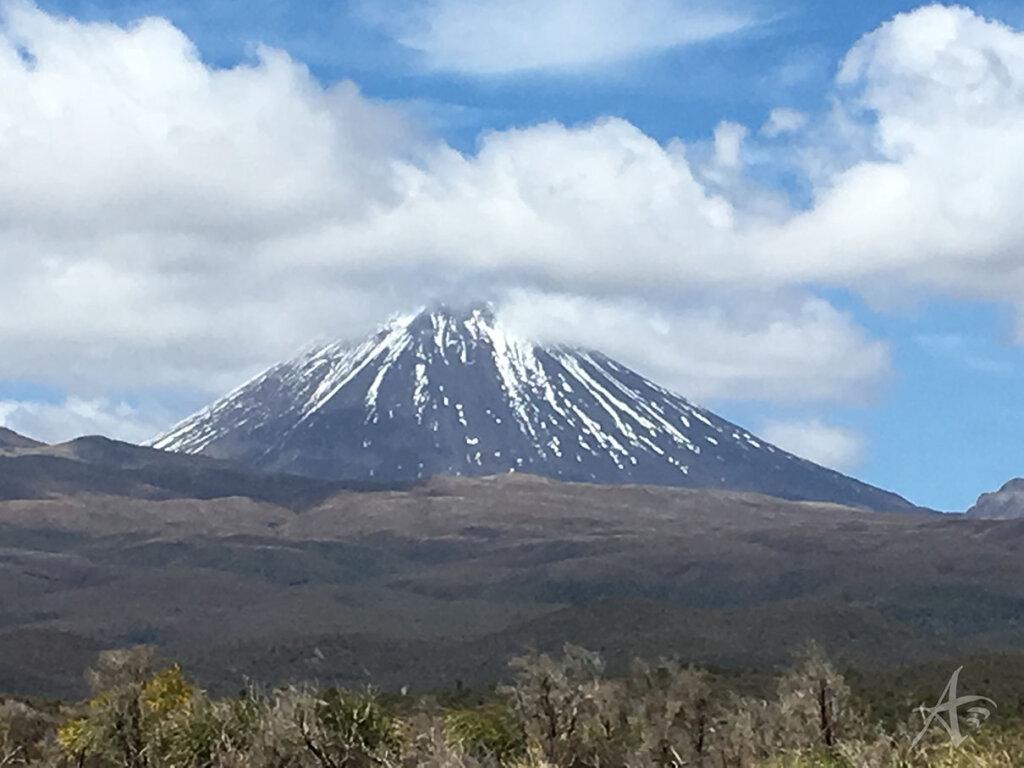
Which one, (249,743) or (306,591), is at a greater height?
(306,591)

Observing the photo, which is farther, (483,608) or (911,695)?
(483,608)

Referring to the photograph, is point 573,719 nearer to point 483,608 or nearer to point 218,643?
point 218,643

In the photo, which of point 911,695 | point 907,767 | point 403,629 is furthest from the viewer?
point 403,629

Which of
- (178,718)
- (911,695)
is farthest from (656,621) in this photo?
(178,718)

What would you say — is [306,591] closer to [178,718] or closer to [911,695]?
[911,695]

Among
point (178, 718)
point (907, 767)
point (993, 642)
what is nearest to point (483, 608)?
point (993, 642)

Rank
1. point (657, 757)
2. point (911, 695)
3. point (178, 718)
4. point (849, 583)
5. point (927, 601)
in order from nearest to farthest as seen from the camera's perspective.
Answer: point (657, 757) < point (178, 718) < point (911, 695) < point (927, 601) < point (849, 583)
